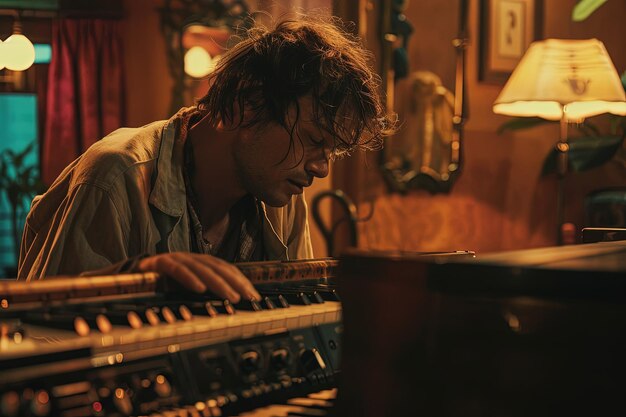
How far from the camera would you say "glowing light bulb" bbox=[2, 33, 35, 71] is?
602 cm

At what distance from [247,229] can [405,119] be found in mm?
3083

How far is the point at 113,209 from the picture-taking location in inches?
68.5

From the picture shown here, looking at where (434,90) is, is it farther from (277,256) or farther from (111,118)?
(277,256)

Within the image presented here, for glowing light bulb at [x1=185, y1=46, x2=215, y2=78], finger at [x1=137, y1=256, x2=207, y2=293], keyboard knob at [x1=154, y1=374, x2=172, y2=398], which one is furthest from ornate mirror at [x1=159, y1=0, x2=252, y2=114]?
keyboard knob at [x1=154, y1=374, x2=172, y2=398]

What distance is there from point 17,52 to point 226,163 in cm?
457

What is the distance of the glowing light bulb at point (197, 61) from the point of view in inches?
238

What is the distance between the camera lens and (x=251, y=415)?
805mm

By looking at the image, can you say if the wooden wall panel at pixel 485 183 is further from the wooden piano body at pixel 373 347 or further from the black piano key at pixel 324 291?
the wooden piano body at pixel 373 347

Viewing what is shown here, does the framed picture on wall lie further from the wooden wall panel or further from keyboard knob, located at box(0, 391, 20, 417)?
keyboard knob, located at box(0, 391, 20, 417)

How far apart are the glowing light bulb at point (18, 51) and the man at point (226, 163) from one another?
4.28 m

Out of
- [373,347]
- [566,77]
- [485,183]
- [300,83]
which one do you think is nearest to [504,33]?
[485,183]

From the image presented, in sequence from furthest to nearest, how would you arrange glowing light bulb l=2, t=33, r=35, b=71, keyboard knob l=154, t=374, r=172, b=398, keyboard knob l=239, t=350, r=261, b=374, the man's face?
glowing light bulb l=2, t=33, r=35, b=71
the man's face
keyboard knob l=239, t=350, r=261, b=374
keyboard knob l=154, t=374, r=172, b=398

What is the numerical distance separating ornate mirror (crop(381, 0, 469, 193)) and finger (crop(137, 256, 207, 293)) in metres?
4.16

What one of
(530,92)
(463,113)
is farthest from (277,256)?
(463,113)
